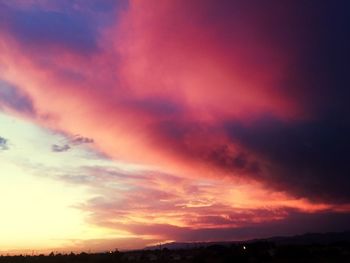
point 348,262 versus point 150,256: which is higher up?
point 150,256

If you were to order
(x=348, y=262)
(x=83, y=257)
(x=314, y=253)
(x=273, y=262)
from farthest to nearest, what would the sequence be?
1. (x=83, y=257)
2. (x=314, y=253)
3. (x=273, y=262)
4. (x=348, y=262)

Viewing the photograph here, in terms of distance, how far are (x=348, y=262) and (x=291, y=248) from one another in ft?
43.7

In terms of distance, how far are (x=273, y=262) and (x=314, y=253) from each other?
8365 mm

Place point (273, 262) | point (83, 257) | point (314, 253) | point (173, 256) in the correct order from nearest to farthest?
1. point (273, 262)
2. point (314, 253)
3. point (173, 256)
4. point (83, 257)

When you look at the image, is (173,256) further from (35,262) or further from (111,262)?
(35,262)

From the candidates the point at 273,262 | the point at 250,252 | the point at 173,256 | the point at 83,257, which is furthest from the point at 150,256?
the point at 273,262

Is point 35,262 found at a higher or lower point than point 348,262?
higher

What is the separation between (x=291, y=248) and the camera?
236ft

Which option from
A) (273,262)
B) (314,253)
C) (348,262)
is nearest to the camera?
(348,262)

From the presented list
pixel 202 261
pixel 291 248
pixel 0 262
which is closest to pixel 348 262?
pixel 291 248

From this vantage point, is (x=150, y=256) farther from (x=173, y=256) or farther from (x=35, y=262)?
(x=35, y=262)

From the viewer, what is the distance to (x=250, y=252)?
228 ft

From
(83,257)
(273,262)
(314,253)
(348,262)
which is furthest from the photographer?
(83,257)

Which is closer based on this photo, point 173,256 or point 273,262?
point 273,262
